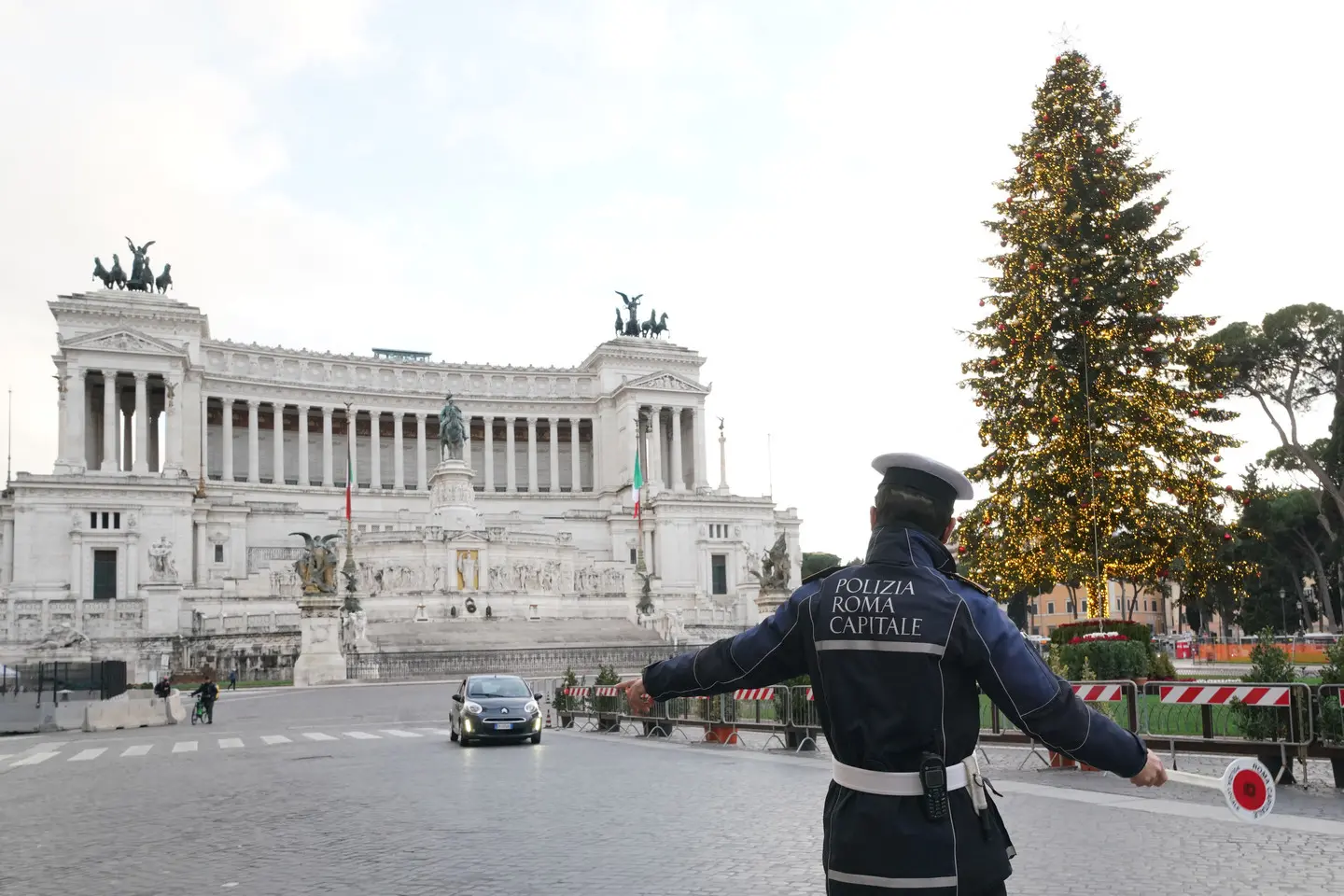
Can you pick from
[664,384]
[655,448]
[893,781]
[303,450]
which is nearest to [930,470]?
[893,781]

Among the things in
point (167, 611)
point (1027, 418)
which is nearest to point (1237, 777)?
point (1027, 418)

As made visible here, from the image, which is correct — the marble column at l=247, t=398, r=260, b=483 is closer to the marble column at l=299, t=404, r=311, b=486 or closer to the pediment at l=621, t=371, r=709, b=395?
the marble column at l=299, t=404, r=311, b=486

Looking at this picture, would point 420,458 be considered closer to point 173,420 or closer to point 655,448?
point 655,448

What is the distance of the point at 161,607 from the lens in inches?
2500

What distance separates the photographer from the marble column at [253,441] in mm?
98000

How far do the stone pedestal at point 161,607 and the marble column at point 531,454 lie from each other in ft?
161

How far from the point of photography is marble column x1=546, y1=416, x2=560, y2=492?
111 m

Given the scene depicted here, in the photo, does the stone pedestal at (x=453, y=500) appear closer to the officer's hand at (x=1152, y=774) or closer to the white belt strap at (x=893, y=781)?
the white belt strap at (x=893, y=781)

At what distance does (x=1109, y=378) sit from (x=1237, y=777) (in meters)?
27.4

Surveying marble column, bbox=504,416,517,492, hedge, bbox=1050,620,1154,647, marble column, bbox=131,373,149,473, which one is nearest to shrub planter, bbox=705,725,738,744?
hedge, bbox=1050,620,1154,647

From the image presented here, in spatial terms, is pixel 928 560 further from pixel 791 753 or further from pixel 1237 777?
pixel 791 753

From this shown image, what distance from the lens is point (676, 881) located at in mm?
9453

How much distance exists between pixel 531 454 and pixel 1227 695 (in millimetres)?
99752

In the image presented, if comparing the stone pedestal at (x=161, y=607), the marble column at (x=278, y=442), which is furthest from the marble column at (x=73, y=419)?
the stone pedestal at (x=161, y=607)
